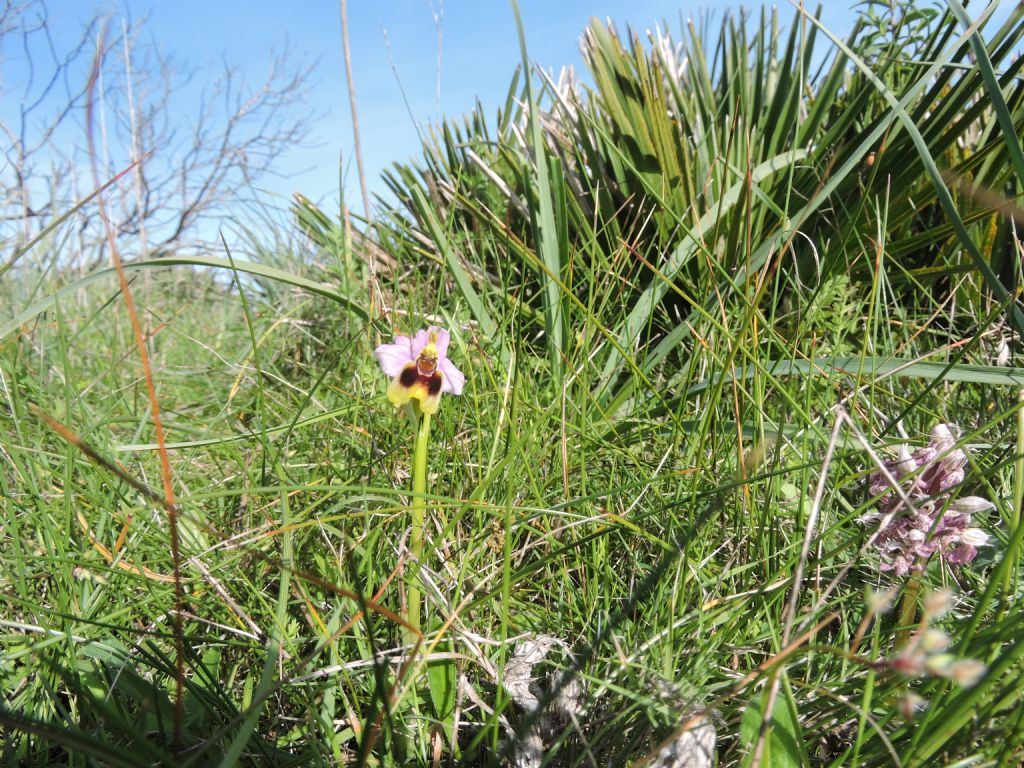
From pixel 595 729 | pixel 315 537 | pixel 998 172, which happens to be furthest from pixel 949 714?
pixel 998 172

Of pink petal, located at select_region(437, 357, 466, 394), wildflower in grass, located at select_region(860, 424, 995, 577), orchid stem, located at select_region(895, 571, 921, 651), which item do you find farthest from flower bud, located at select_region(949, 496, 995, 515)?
pink petal, located at select_region(437, 357, 466, 394)

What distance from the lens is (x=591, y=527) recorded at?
96 cm

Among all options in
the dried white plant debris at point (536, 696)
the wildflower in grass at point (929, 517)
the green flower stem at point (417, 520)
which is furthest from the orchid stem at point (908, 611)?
the green flower stem at point (417, 520)

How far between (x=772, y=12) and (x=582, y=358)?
1513 millimetres

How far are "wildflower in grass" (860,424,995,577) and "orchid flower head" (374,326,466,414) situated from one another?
515 millimetres

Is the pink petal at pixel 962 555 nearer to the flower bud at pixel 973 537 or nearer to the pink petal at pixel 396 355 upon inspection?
the flower bud at pixel 973 537

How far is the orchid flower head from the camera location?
0.84 meters

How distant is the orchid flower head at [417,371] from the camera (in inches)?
33.1

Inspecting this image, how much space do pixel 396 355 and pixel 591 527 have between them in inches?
14.2

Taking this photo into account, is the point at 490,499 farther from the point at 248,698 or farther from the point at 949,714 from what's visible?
the point at 949,714

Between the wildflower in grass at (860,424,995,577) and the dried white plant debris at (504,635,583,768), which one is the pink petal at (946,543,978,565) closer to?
the wildflower in grass at (860,424,995,577)

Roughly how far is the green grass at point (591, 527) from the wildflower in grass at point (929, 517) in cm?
4

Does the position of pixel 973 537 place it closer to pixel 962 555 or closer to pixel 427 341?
pixel 962 555

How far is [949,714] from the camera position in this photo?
0.53 meters
